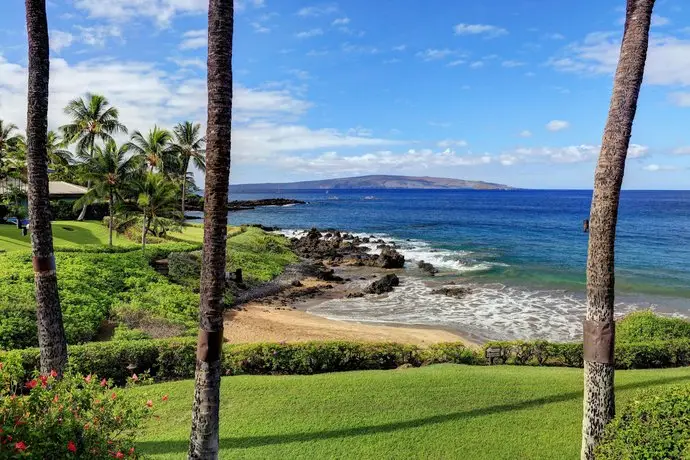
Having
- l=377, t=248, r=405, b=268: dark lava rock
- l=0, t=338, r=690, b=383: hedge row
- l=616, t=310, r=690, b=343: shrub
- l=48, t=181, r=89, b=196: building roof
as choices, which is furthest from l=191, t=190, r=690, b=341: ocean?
l=48, t=181, r=89, b=196: building roof

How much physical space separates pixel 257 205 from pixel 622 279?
95.1 metres

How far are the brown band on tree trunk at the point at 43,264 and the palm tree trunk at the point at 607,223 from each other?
752 cm

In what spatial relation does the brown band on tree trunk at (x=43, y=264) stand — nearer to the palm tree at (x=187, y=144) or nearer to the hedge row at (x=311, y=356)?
the hedge row at (x=311, y=356)

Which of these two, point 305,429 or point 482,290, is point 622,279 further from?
point 305,429

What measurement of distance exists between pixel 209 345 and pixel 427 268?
2942 centimetres

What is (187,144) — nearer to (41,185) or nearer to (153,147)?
(153,147)

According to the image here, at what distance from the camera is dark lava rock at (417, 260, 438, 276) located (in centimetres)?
3279

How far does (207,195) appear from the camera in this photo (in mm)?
5133

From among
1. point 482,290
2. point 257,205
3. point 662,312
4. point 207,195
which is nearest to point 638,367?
point 207,195

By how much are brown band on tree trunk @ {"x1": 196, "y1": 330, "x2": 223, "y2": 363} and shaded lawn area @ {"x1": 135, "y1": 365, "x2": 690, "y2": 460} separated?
2.34m

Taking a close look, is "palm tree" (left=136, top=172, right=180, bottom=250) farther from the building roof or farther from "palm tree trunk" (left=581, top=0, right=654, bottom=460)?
"palm tree trunk" (left=581, top=0, right=654, bottom=460)

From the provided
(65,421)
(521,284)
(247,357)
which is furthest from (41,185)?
(521,284)

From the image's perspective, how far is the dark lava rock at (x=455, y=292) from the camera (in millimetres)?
25816

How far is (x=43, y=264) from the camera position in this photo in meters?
6.96
